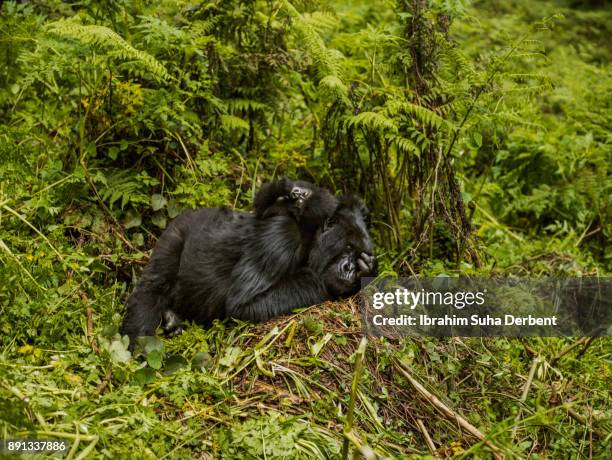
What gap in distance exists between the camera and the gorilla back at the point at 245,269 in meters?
3.34

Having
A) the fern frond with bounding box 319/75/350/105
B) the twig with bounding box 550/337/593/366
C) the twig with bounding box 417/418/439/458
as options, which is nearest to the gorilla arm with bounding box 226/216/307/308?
the fern frond with bounding box 319/75/350/105

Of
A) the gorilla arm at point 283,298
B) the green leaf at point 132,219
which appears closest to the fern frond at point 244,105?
the green leaf at point 132,219

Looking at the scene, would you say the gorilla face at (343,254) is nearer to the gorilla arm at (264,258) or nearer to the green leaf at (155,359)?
the gorilla arm at (264,258)

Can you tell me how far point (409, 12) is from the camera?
3.93m

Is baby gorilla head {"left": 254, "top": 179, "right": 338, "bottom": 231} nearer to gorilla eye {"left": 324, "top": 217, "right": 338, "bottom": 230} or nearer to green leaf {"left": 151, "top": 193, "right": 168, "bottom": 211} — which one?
gorilla eye {"left": 324, "top": 217, "right": 338, "bottom": 230}

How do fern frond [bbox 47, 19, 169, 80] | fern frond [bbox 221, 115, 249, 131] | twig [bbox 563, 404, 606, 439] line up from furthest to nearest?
fern frond [bbox 221, 115, 249, 131], fern frond [bbox 47, 19, 169, 80], twig [bbox 563, 404, 606, 439]

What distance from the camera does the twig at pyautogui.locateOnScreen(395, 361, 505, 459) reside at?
2.46 metres

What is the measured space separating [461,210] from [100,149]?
2341 millimetres

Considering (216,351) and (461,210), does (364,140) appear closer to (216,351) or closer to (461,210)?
(461,210)

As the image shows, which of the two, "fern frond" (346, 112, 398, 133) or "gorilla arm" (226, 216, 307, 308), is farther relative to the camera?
"fern frond" (346, 112, 398, 133)

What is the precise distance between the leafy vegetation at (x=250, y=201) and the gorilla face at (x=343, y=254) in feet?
0.61

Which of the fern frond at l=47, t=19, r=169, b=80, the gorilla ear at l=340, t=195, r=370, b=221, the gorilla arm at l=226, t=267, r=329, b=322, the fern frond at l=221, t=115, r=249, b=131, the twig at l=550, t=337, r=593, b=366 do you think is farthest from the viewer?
the fern frond at l=221, t=115, r=249, b=131

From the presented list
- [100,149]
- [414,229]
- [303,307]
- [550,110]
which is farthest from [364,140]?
[550,110]

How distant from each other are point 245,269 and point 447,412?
126cm
